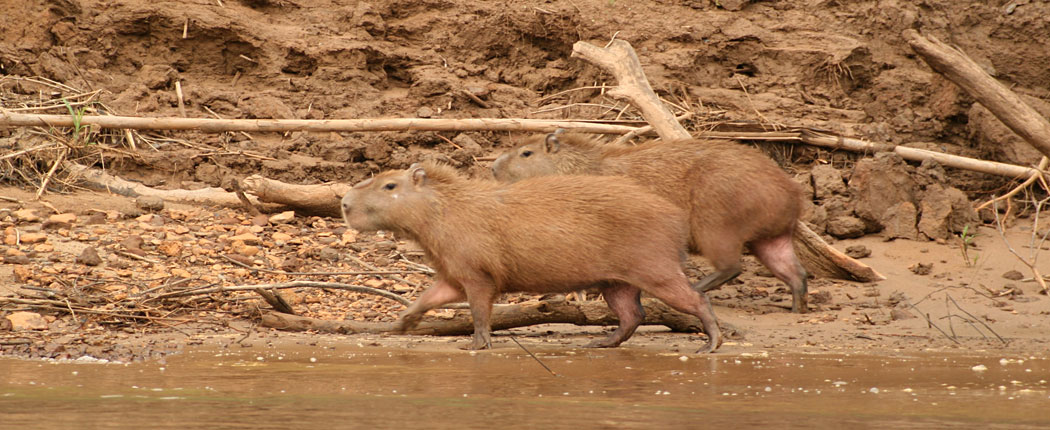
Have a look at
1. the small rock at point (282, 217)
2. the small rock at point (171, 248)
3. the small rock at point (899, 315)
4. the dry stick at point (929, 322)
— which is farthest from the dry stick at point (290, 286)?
the dry stick at point (929, 322)

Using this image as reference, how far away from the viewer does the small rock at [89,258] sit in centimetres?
698

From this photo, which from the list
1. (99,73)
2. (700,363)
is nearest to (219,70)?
(99,73)

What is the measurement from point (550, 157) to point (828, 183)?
2.26 meters

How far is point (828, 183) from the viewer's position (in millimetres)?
8281

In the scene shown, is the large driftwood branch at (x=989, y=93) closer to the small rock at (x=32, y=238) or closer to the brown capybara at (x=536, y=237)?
Answer: the brown capybara at (x=536, y=237)

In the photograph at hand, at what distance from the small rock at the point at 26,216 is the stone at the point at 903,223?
19.7 ft

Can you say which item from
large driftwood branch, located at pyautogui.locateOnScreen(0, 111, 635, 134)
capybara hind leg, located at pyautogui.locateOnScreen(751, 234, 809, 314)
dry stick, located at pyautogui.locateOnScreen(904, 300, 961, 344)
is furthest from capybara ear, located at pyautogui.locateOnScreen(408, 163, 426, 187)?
dry stick, located at pyautogui.locateOnScreen(904, 300, 961, 344)

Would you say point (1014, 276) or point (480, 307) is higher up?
point (1014, 276)

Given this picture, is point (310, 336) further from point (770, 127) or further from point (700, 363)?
point (770, 127)

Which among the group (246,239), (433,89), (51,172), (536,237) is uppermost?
(433,89)

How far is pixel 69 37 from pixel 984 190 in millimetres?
7735

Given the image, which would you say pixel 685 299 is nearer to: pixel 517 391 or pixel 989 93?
pixel 517 391

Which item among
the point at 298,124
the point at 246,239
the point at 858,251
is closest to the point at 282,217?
the point at 246,239

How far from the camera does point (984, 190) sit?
879cm
